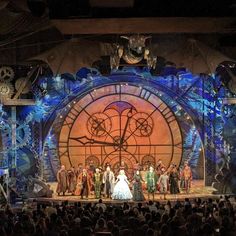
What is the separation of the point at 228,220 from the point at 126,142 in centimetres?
1338

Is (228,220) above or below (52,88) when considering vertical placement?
below

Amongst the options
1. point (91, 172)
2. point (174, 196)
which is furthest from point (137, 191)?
point (91, 172)

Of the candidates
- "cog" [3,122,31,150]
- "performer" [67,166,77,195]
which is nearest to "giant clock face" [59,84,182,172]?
"cog" [3,122,31,150]

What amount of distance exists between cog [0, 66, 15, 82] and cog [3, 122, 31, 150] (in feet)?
6.28

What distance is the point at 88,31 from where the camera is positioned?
10125mm

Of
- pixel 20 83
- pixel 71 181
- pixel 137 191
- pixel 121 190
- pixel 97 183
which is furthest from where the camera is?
pixel 71 181

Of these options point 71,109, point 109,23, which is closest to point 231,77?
point 71,109

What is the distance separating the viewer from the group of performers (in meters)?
21.6

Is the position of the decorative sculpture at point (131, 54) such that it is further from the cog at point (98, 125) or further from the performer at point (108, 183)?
the cog at point (98, 125)

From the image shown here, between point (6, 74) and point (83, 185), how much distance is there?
4.82 meters

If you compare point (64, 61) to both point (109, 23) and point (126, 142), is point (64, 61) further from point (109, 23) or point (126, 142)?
point (109, 23)

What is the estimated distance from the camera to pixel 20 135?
76.1 feet

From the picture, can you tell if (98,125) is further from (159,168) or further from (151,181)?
(151,181)

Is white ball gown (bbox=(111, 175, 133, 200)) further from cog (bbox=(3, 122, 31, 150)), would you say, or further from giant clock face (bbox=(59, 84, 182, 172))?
cog (bbox=(3, 122, 31, 150))
